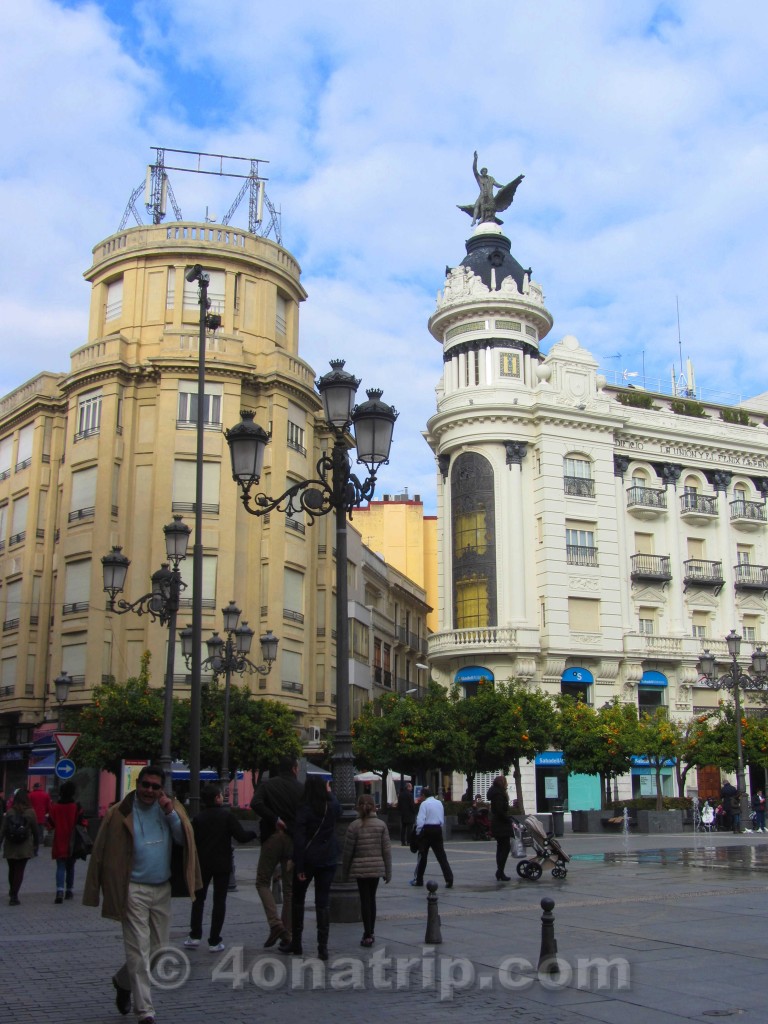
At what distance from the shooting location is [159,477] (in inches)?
1610

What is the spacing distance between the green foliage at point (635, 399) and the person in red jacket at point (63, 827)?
133ft

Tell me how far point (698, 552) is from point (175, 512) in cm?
2511

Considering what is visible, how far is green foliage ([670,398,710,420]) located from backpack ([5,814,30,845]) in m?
43.7

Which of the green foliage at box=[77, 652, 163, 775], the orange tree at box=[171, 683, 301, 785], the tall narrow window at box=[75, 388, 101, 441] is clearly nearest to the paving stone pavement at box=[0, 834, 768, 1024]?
the green foliage at box=[77, 652, 163, 775]

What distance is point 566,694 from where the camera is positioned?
1727 inches

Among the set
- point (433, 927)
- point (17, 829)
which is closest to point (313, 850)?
point (433, 927)

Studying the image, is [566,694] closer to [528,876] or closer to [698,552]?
[698,552]

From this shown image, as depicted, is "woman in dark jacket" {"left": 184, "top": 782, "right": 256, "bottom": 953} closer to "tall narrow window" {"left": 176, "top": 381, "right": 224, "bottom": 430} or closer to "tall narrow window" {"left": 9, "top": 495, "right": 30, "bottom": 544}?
"tall narrow window" {"left": 176, "top": 381, "right": 224, "bottom": 430}

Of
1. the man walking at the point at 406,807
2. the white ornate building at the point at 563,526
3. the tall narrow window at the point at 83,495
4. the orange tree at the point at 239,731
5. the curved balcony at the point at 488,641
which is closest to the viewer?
the man walking at the point at 406,807

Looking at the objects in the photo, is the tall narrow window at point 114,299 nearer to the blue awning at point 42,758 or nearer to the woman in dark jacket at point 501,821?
the blue awning at point 42,758

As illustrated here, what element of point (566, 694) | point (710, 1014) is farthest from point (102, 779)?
point (710, 1014)

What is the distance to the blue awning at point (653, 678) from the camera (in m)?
48.2

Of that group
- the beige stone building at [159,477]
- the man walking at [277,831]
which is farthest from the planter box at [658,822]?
A: the man walking at [277,831]

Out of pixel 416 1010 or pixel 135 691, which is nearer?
pixel 416 1010
